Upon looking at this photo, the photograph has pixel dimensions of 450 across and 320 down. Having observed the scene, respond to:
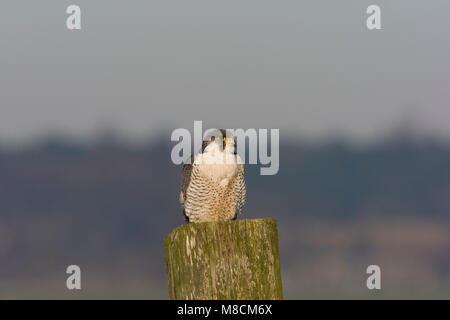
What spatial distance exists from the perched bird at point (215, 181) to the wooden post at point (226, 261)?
271cm

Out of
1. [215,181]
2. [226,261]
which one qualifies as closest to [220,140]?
[215,181]

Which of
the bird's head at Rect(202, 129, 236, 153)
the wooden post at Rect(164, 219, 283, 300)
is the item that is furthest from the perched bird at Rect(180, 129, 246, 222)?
the wooden post at Rect(164, 219, 283, 300)

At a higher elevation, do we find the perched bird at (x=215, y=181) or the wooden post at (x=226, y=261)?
the perched bird at (x=215, y=181)

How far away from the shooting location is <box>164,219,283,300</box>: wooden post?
4715mm

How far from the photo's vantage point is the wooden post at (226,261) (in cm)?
471

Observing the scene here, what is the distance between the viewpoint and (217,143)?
7602 millimetres

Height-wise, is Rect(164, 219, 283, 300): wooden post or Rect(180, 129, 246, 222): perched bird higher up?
Rect(180, 129, 246, 222): perched bird

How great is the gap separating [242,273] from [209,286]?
0.27m

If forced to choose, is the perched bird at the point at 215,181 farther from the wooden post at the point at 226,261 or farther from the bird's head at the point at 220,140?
the wooden post at the point at 226,261

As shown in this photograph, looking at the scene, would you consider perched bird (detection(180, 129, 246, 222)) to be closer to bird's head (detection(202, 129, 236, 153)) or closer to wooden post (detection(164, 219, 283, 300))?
bird's head (detection(202, 129, 236, 153))

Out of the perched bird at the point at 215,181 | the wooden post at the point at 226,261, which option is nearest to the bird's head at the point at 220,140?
the perched bird at the point at 215,181

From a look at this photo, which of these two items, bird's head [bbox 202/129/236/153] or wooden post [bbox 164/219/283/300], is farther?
bird's head [bbox 202/129/236/153]

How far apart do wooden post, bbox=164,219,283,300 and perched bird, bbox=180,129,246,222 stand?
271 centimetres
